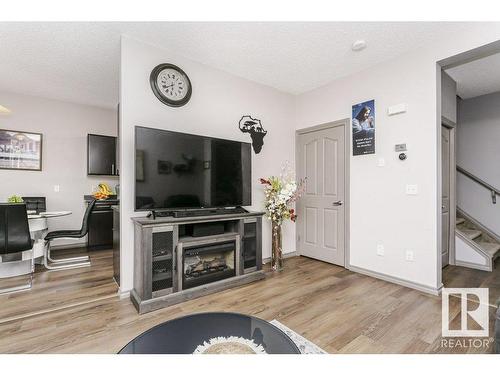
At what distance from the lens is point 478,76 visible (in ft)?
10.7

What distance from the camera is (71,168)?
4445 mm

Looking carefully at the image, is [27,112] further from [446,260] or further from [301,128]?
[446,260]

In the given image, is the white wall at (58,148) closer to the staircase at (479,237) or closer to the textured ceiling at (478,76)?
the textured ceiling at (478,76)

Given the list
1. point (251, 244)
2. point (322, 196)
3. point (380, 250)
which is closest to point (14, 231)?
point (251, 244)

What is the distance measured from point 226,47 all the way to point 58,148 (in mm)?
3712

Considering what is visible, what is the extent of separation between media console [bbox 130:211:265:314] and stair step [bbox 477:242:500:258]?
10.3ft

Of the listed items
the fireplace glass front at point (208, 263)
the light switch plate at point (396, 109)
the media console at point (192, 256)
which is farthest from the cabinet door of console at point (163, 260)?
the light switch plate at point (396, 109)

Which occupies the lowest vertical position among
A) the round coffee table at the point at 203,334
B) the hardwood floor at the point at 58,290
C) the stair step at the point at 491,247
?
the hardwood floor at the point at 58,290

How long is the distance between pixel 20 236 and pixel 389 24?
4418 millimetres

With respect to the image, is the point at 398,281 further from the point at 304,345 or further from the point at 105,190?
the point at 105,190

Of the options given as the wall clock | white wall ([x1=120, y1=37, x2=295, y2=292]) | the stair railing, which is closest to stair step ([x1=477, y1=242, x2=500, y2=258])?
the stair railing

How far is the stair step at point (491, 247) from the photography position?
3.26 m

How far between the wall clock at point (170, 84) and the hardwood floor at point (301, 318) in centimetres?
216
